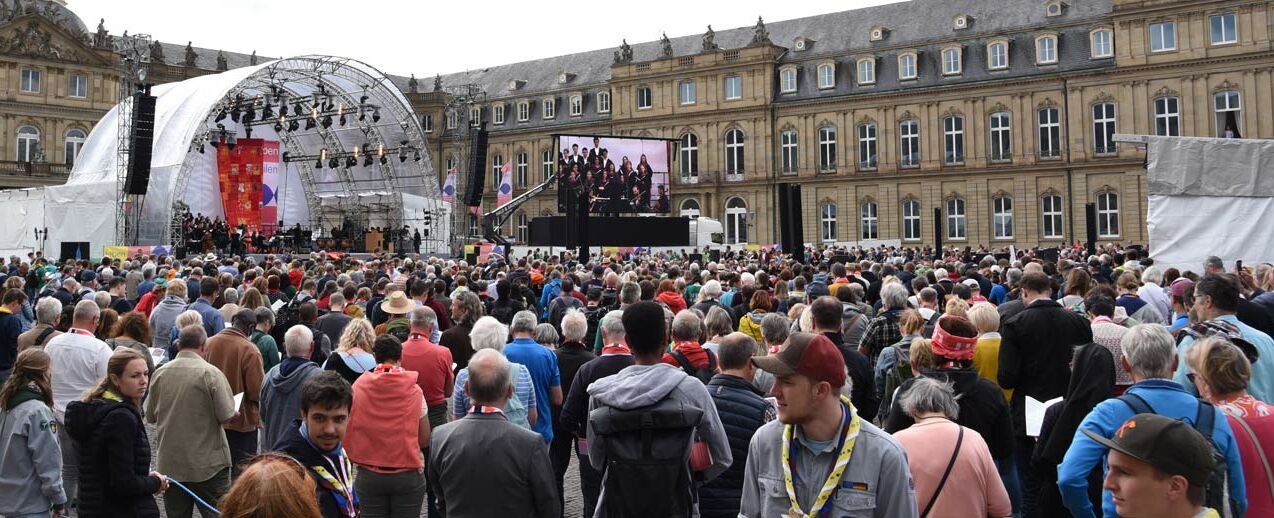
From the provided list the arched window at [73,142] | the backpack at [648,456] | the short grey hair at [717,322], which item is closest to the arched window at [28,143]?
the arched window at [73,142]

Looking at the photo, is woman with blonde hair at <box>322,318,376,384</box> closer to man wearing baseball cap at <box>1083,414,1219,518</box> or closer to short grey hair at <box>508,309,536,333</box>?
short grey hair at <box>508,309,536,333</box>

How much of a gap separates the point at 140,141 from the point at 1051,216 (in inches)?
1627

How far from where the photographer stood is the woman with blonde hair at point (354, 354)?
7145 mm

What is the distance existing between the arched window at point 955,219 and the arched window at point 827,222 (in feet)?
21.0

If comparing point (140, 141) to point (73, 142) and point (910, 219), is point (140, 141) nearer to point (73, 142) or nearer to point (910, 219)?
point (73, 142)

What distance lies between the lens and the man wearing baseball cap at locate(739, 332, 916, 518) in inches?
141

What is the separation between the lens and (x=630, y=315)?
525 centimetres

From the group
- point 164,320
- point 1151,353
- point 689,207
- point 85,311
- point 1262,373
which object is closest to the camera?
point 1151,353

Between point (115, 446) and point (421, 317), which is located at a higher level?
point (421, 317)

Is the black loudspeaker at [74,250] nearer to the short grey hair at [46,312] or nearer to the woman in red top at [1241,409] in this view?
the short grey hair at [46,312]

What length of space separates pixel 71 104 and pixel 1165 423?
62.7 m

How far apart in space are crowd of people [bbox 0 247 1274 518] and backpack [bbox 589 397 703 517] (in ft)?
0.04

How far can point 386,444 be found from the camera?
611 cm

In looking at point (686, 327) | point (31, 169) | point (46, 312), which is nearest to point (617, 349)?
point (686, 327)
